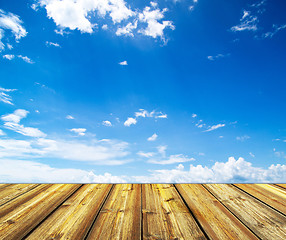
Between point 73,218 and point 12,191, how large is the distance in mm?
1114

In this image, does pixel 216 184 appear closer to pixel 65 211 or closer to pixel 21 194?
pixel 65 211

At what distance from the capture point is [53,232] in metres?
1.23

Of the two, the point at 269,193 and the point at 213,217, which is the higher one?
the point at 269,193

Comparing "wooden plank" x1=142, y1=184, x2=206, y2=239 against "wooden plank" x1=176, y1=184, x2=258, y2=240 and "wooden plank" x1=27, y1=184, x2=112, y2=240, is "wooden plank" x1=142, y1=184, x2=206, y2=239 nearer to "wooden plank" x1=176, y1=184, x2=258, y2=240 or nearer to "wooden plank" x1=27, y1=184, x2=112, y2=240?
"wooden plank" x1=176, y1=184, x2=258, y2=240

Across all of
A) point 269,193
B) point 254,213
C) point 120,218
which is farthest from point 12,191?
point 269,193

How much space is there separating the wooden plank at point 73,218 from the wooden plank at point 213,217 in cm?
80

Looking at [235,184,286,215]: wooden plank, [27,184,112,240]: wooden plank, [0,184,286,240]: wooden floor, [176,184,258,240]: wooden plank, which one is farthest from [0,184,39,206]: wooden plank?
[235,184,286,215]: wooden plank

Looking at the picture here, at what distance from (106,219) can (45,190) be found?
41.7 inches

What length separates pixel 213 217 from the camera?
4.73ft

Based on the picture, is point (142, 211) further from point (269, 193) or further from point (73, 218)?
point (269, 193)

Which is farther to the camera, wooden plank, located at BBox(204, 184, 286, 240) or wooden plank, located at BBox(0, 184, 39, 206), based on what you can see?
wooden plank, located at BBox(0, 184, 39, 206)

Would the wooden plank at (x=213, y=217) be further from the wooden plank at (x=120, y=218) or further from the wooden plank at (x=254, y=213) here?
the wooden plank at (x=120, y=218)

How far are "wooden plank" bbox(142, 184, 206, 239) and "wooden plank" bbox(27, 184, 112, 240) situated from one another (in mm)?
405

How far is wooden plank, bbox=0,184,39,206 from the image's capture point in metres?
1.86
